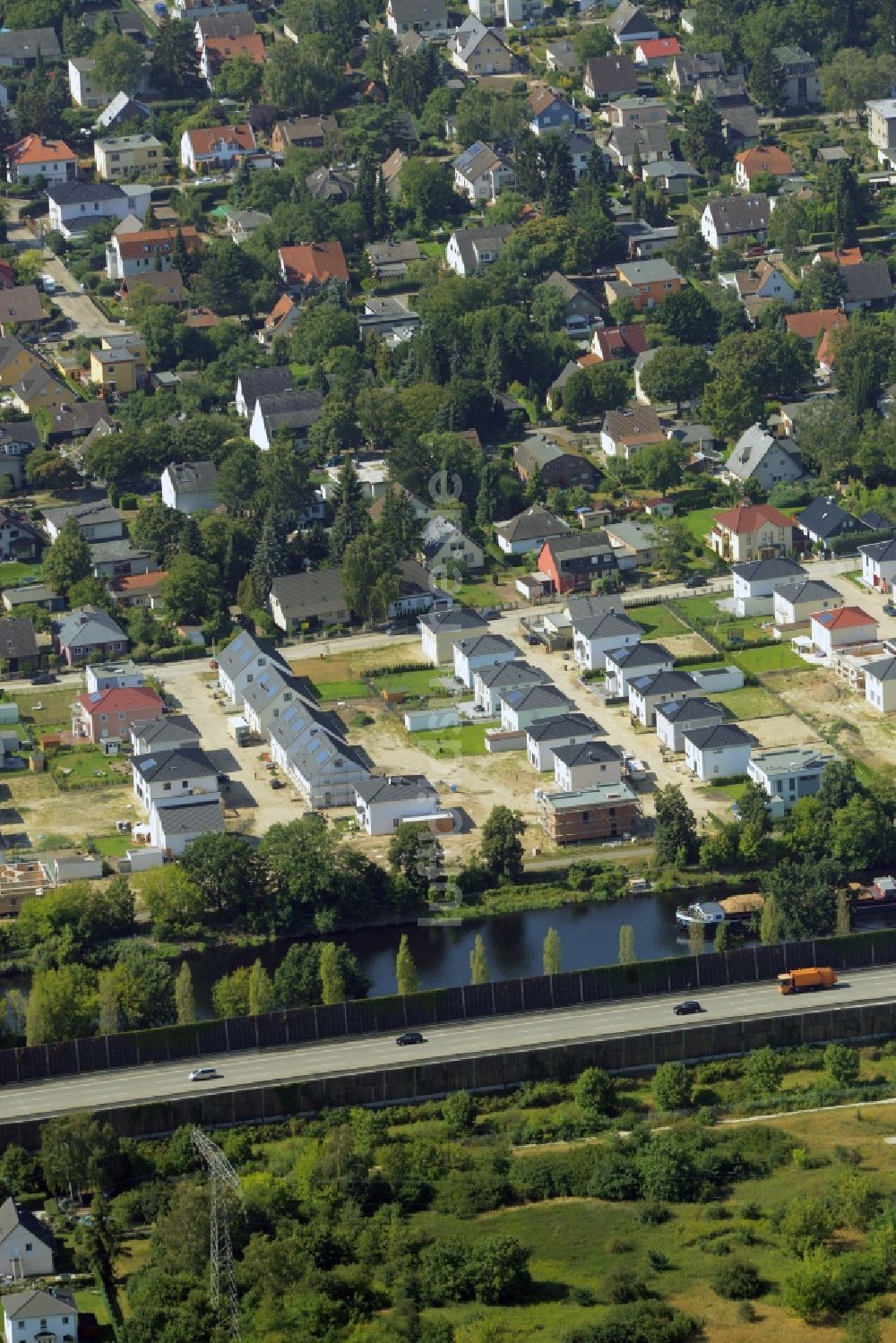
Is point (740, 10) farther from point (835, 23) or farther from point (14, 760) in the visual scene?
point (14, 760)

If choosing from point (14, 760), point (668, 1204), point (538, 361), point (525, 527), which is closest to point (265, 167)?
point (538, 361)

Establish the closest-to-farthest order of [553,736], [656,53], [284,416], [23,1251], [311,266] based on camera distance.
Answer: [23,1251], [553,736], [284,416], [311,266], [656,53]

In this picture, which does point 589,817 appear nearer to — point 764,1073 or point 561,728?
point 561,728

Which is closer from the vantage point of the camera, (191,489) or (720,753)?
(720,753)

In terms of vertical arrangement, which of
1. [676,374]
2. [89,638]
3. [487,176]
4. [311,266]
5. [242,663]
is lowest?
[242,663]

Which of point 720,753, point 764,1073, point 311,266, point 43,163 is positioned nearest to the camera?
point 764,1073

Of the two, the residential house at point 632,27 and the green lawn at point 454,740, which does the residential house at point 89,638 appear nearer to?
the green lawn at point 454,740

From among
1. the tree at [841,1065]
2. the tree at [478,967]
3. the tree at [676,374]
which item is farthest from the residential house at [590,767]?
the tree at [676,374]

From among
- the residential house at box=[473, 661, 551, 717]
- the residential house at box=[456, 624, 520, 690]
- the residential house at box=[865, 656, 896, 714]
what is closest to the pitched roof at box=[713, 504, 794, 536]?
the residential house at box=[456, 624, 520, 690]

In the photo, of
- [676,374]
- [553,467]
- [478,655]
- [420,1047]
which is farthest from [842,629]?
[420,1047]
